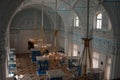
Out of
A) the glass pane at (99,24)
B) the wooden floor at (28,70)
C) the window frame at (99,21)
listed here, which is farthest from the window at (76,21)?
the wooden floor at (28,70)

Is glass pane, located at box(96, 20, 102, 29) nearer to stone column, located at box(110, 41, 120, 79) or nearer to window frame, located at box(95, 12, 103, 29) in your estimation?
window frame, located at box(95, 12, 103, 29)

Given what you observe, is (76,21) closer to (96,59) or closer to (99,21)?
(99,21)

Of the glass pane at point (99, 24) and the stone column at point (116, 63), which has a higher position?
the glass pane at point (99, 24)

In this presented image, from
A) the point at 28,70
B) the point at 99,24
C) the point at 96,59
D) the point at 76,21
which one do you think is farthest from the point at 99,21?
the point at 28,70

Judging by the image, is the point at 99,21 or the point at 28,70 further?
the point at 28,70

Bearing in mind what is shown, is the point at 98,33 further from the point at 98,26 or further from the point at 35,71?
the point at 35,71

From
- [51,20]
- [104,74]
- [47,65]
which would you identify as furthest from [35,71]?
[51,20]

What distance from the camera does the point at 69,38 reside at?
20.2 meters

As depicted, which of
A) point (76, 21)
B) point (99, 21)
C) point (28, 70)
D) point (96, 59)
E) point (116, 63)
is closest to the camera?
point (116, 63)

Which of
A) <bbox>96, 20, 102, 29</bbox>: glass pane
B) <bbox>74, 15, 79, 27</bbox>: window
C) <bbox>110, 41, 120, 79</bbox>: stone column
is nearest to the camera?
<bbox>110, 41, 120, 79</bbox>: stone column

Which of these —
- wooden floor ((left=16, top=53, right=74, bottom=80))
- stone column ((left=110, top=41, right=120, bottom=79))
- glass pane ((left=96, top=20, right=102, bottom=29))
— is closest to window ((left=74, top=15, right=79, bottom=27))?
glass pane ((left=96, top=20, right=102, bottom=29))

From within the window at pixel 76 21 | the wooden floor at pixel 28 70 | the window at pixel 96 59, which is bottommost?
the wooden floor at pixel 28 70

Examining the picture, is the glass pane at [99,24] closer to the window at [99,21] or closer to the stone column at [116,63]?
Result: the window at [99,21]

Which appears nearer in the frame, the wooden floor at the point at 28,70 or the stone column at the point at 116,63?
the stone column at the point at 116,63
